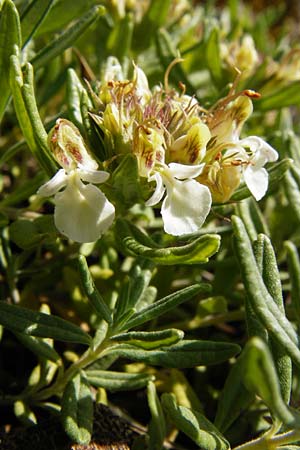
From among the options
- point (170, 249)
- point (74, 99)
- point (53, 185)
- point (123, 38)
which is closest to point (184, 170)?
point (170, 249)

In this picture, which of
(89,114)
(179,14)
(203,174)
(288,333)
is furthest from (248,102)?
(179,14)

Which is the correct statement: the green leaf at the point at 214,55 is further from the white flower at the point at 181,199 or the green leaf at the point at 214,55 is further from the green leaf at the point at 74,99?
→ the white flower at the point at 181,199

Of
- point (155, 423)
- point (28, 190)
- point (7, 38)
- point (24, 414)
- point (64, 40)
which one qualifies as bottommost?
→ point (155, 423)

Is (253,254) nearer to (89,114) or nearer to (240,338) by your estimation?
(89,114)

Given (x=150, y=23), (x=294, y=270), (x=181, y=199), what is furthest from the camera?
(x=150, y=23)

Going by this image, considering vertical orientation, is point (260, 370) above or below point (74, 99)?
below

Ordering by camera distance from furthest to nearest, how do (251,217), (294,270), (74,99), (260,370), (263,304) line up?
1. (251,217)
2. (74,99)
3. (294,270)
4. (263,304)
5. (260,370)

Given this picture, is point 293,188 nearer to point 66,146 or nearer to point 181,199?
point 181,199

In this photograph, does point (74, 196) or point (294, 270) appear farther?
point (294, 270)

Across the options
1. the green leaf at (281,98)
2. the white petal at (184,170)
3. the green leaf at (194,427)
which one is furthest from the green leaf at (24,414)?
the green leaf at (281,98)
